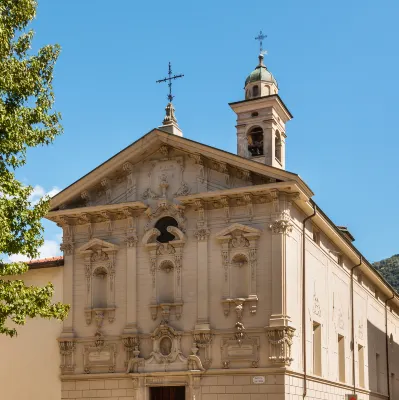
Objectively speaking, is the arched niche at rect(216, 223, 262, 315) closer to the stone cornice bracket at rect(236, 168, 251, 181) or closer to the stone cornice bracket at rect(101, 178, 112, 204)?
the stone cornice bracket at rect(236, 168, 251, 181)

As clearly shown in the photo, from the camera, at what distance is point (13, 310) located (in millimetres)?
20531

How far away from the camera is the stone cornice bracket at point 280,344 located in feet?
87.1

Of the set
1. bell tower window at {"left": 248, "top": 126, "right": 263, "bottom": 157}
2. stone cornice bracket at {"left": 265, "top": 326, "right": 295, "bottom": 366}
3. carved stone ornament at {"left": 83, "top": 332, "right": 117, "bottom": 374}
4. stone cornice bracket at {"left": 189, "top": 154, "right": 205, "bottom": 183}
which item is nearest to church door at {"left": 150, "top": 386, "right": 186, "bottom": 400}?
carved stone ornament at {"left": 83, "top": 332, "right": 117, "bottom": 374}

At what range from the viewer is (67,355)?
2991 centimetres

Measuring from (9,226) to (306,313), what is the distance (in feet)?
42.1

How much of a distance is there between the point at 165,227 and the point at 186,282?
2.31 m

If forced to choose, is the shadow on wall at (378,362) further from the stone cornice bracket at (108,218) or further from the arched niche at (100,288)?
the stone cornice bracket at (108,218)

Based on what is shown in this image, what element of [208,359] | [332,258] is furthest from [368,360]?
[208,359]

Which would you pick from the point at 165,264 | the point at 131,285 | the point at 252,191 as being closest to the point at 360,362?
the point at 165,264

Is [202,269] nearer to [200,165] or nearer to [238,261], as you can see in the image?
[238,261]

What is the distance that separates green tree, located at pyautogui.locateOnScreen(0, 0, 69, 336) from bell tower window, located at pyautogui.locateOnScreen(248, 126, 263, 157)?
12.0 m

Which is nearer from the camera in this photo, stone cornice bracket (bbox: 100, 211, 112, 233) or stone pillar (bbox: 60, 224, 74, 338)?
stone pillar (bbox: 60, 224, 74, 338)

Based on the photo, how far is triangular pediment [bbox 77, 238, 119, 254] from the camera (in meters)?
30.1

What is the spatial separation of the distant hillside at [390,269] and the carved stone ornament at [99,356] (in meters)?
81.9
